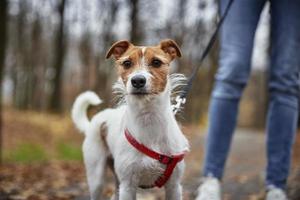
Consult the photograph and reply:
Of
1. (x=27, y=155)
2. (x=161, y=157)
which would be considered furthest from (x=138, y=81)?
(x=27, y=155)

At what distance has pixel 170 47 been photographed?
3.53 m

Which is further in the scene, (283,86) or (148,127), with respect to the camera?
(283,86)

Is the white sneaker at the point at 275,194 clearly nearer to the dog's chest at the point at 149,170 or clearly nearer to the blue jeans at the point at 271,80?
the blue jeans at the point at 271,80

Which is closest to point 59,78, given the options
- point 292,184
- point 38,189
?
point 38,189

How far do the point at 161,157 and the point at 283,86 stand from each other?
4.98 feet

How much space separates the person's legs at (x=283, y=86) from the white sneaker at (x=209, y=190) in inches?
20.4

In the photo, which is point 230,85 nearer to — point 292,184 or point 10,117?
point 292,184

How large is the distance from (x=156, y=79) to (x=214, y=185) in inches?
53.4

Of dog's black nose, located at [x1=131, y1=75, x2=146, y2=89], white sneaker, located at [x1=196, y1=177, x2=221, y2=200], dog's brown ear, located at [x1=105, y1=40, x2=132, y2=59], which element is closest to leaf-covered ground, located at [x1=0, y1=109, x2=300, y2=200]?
white sneaker, located at [x1=196, y1=177, x2=221, y2=200]

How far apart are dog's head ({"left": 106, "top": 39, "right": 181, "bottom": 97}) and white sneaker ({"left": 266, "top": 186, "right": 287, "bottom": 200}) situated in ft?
5.02

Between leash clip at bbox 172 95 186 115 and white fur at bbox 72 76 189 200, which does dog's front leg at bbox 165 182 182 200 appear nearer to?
white fur at bbox 72 76 189 200

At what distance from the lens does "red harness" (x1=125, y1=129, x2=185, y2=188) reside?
3268 millimetres

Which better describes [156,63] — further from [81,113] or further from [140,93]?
[81,113]

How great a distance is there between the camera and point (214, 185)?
410 cm
